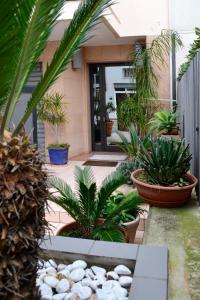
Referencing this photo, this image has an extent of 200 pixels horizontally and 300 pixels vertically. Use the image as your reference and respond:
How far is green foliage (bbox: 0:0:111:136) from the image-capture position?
5.17 ft

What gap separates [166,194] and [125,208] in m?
0.61

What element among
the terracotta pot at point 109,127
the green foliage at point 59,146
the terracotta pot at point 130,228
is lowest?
the terracotta pot at point 130,228

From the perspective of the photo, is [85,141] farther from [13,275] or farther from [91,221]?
[13,275]

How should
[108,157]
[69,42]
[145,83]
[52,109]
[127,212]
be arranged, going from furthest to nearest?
[108,157], [52,109], [145,83], [127,212], [69,42]

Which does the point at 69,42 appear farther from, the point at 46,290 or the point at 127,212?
the point at 127,212

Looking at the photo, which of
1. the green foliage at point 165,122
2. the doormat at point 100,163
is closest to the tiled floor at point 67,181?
the doormat at point 100,163

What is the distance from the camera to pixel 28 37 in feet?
5.33

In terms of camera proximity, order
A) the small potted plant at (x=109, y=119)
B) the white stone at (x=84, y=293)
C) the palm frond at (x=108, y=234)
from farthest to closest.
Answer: the small potted plant at (x=109, y=119)
the palm frond at (x=108, y=234)
the white stone at (x=84, y=293)

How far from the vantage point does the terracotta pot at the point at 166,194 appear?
391 centimetres

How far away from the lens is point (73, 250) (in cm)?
258

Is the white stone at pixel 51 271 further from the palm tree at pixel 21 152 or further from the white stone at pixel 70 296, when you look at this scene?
the palm tree at pixel 21 152

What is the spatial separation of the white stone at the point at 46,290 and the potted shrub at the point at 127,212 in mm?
1418

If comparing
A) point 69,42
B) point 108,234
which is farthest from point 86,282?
point 69,42

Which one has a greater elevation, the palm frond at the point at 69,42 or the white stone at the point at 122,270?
the palm frond at the point at 69,42
